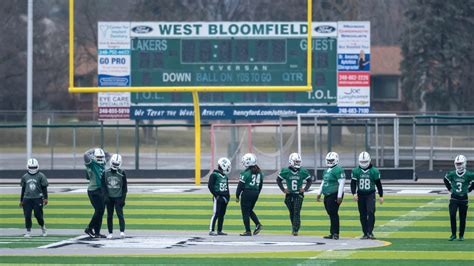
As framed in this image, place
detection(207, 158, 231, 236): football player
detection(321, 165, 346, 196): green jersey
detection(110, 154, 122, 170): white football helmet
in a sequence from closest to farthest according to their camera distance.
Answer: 1. detection(110, 154, 122, 170): white football helmet
2. detection(321, 165, 346, 196): green jersey
3. detection(207, 158, 231, 236): football player

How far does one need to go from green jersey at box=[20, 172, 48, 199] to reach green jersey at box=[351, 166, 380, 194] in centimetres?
589

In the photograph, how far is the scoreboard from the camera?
34.7m

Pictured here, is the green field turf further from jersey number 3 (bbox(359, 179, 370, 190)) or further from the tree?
the tree

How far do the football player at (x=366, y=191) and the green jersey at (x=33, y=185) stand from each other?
588cm

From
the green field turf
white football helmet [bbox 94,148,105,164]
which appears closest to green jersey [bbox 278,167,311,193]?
the green field turf

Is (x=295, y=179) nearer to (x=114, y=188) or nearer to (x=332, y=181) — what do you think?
(x=332, y=181)

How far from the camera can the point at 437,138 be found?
147 feet

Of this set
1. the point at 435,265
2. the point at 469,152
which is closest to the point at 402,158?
the point at 469,152

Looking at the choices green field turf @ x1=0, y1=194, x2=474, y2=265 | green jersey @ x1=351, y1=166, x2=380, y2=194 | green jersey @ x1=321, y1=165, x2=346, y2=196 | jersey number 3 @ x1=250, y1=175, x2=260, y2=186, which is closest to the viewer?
green field turf @ x1=0, y1=194, x2=474, y2=265

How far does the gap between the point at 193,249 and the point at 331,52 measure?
1801 cm

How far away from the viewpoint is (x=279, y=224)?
898 inches

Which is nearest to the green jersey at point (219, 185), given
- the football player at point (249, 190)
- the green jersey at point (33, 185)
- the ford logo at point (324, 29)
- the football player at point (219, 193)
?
the football player at point (219, 193)

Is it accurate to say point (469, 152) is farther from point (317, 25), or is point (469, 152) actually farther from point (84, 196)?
point (84, 196)

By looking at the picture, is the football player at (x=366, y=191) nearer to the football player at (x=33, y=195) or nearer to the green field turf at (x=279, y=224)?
the green field turf at (x=279, y=224)
